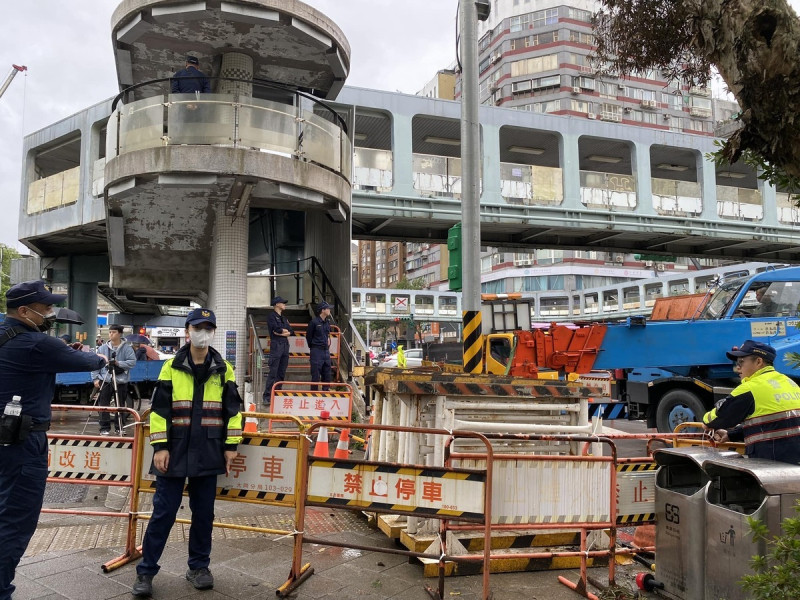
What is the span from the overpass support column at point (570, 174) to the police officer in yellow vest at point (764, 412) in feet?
53.6

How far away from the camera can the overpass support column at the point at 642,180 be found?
21.5 meters

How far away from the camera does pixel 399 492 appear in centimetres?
433

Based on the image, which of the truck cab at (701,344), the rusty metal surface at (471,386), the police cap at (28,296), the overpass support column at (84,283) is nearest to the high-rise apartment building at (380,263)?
the overpass support column at (84,283)

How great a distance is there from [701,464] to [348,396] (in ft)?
19.3

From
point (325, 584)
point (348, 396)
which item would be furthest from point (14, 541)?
point (348, 396)

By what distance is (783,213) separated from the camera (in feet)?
76.1

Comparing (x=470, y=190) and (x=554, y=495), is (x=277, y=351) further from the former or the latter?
(x=554, y=495)

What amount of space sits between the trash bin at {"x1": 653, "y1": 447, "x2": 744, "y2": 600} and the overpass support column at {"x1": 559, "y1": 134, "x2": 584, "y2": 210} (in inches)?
664

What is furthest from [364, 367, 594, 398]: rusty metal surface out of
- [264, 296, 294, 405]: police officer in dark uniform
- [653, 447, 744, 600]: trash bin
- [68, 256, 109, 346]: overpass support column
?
[68, 256, 109, 346]: overpass support column

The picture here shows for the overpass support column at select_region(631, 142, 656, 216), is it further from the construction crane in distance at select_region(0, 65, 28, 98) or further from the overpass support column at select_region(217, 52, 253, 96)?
the construction crane in distance at select_region(0, 65, 28, 98)

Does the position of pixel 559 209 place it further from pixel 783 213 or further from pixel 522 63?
pixel 522 63

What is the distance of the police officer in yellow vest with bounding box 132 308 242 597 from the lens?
13.7 ft

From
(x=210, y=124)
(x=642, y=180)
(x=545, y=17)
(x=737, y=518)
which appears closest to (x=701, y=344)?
(x=737, y=518)

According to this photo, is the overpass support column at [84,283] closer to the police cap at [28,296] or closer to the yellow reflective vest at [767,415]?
the police cap at [28,296]
